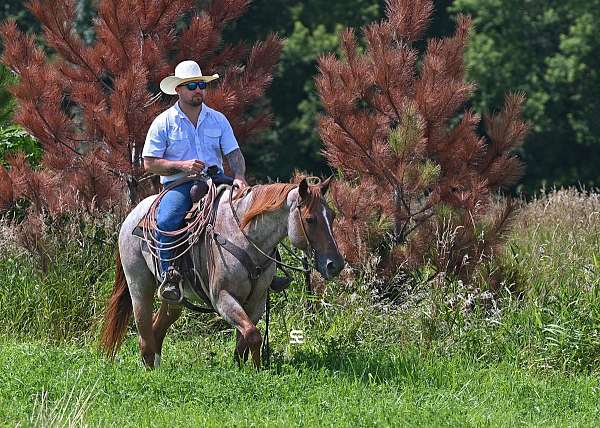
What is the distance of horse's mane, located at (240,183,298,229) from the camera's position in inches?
383

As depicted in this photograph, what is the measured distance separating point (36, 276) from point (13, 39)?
2.60 m

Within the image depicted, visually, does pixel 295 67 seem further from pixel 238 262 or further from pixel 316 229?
pixel 316 229

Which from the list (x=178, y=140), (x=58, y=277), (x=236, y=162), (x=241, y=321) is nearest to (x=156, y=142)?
(x=178, y=140)

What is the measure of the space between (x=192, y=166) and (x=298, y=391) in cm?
210

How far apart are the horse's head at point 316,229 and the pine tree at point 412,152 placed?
8.07ft

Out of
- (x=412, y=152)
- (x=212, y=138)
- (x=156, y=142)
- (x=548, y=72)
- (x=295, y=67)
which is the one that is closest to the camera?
(x=156, y=142)

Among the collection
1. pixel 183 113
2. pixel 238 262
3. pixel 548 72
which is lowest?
pixel 548 72

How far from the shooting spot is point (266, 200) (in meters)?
9.79

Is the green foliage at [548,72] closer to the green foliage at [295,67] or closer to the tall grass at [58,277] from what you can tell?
the green foliage at [295,67]

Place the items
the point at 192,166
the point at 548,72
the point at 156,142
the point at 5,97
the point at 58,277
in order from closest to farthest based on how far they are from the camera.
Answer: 1. the point at 192,166
2. the point at 156,142
3. the point at 58,277
4. the point at 5,97
5. the point at 548,72

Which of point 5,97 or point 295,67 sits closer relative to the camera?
point 5,97

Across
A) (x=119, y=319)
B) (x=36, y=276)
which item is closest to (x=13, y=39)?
(x=36, y=276)

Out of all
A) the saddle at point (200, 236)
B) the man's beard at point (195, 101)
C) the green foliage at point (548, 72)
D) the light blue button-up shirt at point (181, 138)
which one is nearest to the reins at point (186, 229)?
the saddle at point (200, 236)

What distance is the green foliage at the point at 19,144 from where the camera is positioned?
14.9 meters
